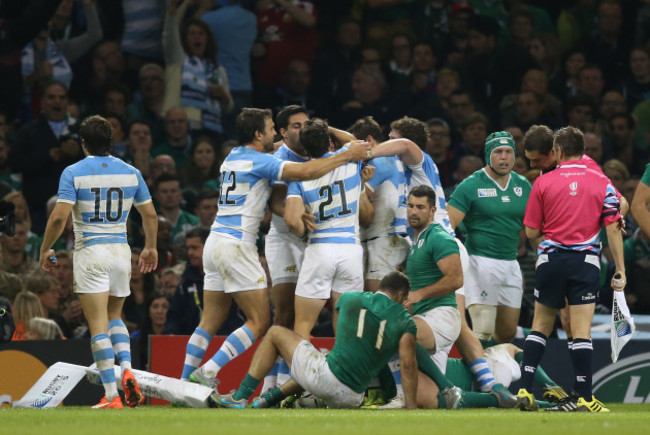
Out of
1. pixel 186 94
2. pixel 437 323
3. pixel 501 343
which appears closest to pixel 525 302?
pixel 501 343

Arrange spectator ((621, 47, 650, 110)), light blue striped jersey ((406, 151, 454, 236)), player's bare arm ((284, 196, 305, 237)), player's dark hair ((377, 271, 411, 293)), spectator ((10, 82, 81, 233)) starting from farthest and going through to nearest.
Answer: spectator ((621, 47, 650, 110)) < spectator ((10, 82, 81, 233)) < light blue striped jersey ((406, 151, 454, 236)) < player's bare arm ((284, 196, 305, 237)) < player's dark hair ((377, 271, 411, 293))

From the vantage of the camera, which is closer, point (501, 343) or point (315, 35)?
point (501, 343)

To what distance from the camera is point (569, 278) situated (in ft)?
32.4

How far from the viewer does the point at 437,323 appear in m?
10.4

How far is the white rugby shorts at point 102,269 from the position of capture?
9820 millimetres

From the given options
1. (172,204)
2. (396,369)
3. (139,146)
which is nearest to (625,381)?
(396,369)

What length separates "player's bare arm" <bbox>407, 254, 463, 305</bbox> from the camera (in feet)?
33.3

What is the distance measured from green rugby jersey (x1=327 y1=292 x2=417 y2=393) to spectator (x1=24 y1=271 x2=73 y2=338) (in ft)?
14.5

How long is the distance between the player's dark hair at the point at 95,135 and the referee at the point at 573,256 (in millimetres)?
3803

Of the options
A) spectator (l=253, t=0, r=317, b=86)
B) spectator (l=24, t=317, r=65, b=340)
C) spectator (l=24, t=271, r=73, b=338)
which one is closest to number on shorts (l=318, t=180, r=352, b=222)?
spectator (l=24, t=317, r=65, b=340)

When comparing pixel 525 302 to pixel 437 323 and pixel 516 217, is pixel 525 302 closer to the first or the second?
pixel 516 217

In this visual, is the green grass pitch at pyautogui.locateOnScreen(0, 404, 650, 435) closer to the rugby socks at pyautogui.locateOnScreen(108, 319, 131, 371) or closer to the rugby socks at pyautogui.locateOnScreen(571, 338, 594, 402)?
the rugby socks at pyautogui.locateOnScreen(571, 338, 594, 402)

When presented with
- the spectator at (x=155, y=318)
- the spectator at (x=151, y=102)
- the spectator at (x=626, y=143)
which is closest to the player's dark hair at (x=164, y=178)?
the spectator at (x=151, y=102)

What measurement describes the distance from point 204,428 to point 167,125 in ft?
28.2
